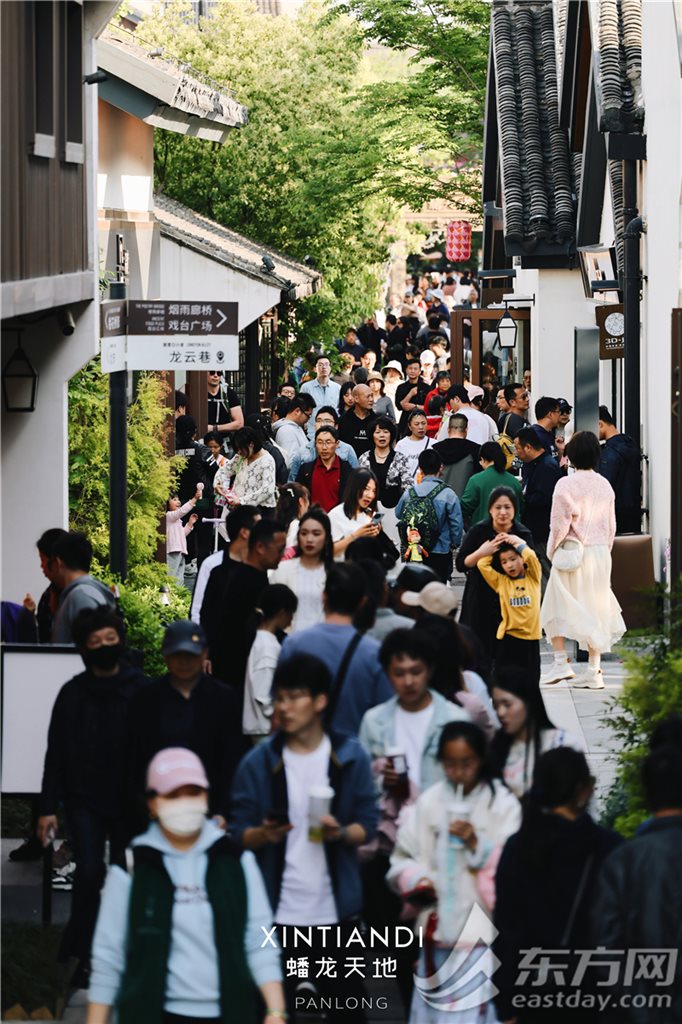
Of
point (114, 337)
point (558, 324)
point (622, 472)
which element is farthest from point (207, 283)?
point (114, 337)

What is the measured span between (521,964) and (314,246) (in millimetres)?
30822

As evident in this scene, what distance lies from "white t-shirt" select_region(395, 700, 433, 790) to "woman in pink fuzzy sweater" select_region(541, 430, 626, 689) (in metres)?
6.74

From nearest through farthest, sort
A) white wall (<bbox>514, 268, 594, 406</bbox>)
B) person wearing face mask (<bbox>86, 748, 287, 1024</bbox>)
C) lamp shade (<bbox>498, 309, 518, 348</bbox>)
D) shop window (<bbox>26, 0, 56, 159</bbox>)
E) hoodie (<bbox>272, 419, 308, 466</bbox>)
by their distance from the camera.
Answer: person wearing face mask (<bbox>86, 748, 287, 1024</bbox>) → shop window (<bbox>26, 0, 56, 159</bbox>) → hoodie (<bbox>272, 419, 308, 466</bbox>) → white wall (<bbox>514, 268, 594, 406</bbox>) → lamp shade (<bbox>498, 309, 518, 348</bbox>)

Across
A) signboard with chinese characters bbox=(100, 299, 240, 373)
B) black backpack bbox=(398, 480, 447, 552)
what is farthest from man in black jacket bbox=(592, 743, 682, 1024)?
black backpack bbox=(398, 480, 447, 552)

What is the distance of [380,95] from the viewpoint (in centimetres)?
3503

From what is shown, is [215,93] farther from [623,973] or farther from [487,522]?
[623,973]

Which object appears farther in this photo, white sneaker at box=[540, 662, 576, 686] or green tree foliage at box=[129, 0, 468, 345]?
green tree foliage at box=[129, 0, 468, 345]

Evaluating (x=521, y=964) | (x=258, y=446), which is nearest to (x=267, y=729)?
(x=521, y=964)

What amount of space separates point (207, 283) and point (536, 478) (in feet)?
32.3

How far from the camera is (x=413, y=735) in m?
7.41

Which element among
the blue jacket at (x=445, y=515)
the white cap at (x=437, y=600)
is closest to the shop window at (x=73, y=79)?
the blue jacket at (x=445, y=515)

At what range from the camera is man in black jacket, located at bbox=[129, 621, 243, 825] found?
308 inches

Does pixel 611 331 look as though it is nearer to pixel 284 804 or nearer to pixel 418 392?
pixel 418 392

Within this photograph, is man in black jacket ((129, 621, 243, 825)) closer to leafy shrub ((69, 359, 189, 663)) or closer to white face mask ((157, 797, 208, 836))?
white face mask ((157, 797, 208, 836))
